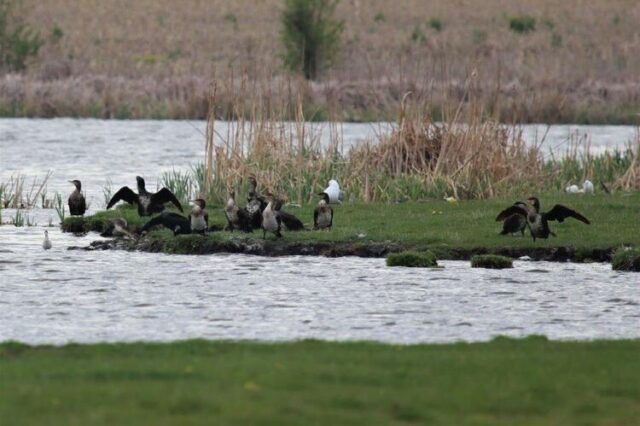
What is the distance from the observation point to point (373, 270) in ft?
63.8

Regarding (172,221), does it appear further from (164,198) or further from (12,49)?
(12,49)

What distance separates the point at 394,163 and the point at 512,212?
678 cm

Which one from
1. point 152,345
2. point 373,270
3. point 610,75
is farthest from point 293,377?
point 610,75

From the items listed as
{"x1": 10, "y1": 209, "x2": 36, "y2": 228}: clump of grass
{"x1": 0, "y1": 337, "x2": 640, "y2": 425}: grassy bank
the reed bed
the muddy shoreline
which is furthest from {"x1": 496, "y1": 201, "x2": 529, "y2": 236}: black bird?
{"x1": 0, "y1": 337, "x2": 640, "y2": 425}: grassy bank

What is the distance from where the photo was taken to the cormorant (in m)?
21.2

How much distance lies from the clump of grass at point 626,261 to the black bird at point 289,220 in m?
4.91

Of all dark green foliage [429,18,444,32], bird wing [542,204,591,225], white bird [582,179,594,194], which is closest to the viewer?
bird wing [542,204,591,225]

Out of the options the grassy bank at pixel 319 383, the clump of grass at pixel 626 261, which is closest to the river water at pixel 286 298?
the clump of grass at pixel 626 261

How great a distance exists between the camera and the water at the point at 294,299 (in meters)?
14.6

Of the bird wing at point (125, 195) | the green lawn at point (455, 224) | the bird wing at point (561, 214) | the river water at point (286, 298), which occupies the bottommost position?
the river water at point (286, 298)

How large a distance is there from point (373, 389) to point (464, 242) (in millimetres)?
10623

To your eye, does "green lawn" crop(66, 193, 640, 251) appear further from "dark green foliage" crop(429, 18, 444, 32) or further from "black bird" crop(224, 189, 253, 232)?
"dark green foliage" crop(429, 18, 444, 32)

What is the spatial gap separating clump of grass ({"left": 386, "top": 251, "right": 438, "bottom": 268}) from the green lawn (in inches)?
37.3

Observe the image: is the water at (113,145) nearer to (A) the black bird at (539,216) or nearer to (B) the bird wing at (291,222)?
(B) the bird wing at (291,222)
